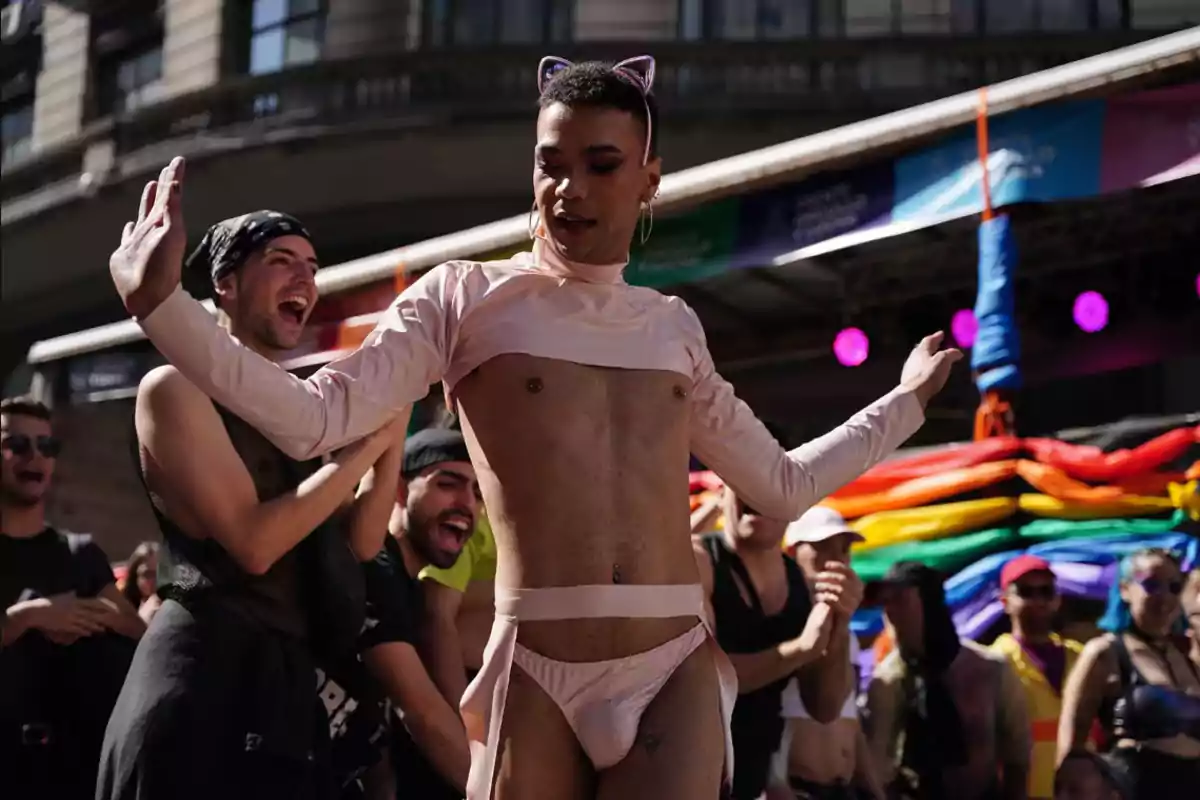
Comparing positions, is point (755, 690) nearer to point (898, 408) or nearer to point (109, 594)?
point (898, 408)

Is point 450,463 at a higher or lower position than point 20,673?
higher

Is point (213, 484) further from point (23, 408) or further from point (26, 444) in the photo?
point (23, 408)

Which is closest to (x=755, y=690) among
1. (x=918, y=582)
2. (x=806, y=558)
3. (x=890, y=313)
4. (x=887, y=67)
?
(x=806, y=558)

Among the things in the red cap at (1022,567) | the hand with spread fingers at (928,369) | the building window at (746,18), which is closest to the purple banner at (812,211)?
the red cap at (1022,567)

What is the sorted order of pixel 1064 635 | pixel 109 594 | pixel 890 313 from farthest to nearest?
pixel 890 313
pixel 1064 635
pixel 109 594

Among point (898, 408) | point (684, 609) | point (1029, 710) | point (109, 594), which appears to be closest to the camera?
point (684, 609)

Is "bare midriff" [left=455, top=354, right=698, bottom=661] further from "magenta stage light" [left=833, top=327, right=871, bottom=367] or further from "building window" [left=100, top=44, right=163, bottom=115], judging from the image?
"building window" [left=100, top=44, right=163, bottom=115]

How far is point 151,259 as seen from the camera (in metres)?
2.11

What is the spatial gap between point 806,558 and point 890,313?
831 centimetres

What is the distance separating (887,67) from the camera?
1578cm

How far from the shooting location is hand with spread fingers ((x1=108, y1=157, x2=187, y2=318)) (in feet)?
6.91

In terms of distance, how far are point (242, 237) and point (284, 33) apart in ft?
52.5

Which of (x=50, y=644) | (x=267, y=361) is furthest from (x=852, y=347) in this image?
(x=267, y=361)

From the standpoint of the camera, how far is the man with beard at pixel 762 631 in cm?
Result: 427
